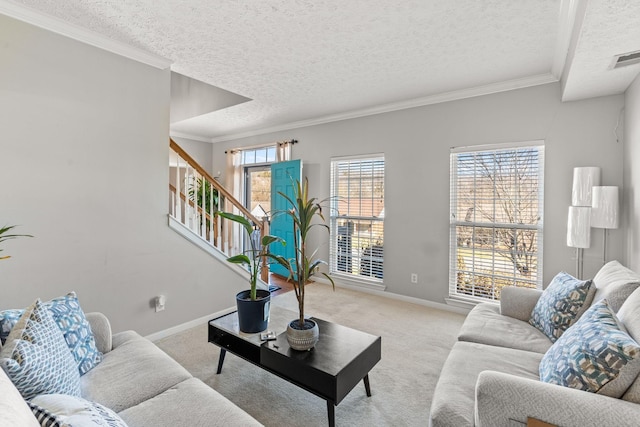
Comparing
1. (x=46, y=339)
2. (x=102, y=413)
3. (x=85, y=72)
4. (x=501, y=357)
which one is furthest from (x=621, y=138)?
→ (x=85, y=72)

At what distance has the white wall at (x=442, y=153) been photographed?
2.90 m

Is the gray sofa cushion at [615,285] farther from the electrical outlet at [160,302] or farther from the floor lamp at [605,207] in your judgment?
the electrical outlet at [160,302]

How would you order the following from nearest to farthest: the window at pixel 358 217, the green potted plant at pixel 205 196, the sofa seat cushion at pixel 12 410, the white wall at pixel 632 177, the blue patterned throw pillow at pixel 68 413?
the sofa seat cushion at pixel 12 410 → the blue patterned throw pillow at pixel 68 413 → the white wall at pixel 632 177 → the green potted plant at pixel 205 196 → the window at pixel 358 217

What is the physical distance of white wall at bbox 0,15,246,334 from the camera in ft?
7.05

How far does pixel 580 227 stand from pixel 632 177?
1.79ft

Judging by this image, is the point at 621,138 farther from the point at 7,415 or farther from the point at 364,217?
the point at 7,415

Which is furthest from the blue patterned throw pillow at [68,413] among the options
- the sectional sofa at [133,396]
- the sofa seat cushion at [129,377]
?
the sofa seat cushion at [129,377]

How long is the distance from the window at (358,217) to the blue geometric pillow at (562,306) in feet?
7.57

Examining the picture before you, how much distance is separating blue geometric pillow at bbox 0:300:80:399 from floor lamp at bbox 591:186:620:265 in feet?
12.2

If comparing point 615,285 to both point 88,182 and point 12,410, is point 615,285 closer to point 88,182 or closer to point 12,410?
point 12,410

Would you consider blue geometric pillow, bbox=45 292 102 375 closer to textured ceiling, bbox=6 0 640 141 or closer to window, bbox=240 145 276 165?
textured ceiling, bbox=6 0 640 141

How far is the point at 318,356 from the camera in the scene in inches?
68.8

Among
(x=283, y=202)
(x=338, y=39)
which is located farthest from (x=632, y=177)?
(x=283, y=202)

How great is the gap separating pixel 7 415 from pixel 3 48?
261 centimetres
